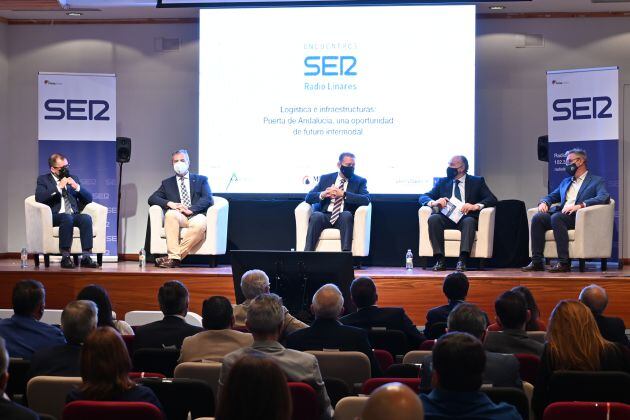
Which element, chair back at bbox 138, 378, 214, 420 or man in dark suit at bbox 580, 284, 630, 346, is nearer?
chair back at bbox 138, 378, 214, 420

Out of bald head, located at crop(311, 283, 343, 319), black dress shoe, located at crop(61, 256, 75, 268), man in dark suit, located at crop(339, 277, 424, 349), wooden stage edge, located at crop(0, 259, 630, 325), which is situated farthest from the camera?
black dress shoe, located at crop(61, 256, 75, 268)

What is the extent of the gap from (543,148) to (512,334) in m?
6.08

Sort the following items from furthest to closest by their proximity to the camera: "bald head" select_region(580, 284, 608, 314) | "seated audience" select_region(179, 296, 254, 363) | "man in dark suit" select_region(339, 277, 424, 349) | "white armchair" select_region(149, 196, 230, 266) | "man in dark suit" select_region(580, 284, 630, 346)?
"white armchair" select_region(149, 196, 230, 266) < "man in dark suit" select_region(339, 277, 424, 349) < "bald head" select_region(580, 284, 608, 314) < "man in dark suit" select_region(580, 284, 630, 346) < "seated audience" select_region(179, 296, 254, 363)

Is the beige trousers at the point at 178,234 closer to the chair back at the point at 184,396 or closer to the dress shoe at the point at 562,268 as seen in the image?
the dress shoe at the point at 562,268

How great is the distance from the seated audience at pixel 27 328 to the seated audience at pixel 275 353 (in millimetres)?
1094

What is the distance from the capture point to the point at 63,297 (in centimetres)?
839

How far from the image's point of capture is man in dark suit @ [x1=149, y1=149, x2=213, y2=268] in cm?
907

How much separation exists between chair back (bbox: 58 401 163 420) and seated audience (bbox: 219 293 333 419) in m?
0.50

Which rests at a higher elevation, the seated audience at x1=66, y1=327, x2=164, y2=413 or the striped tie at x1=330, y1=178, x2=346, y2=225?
the striped tie at x1=330, y1=178, x2=346, y2=225

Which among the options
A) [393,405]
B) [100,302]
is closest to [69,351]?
[100,302]

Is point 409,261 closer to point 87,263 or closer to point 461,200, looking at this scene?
point 461,200

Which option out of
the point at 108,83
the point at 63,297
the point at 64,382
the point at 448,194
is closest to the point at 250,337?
the point at 64,382

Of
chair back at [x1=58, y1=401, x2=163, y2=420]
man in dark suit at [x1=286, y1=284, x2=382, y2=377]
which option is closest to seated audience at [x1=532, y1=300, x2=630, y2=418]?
man in dark suit at [x1=286, y1=284, x2=382, y2=377]

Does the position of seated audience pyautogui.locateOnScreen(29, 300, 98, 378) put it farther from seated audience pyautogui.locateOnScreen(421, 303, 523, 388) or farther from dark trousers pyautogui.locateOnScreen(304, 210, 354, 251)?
dark trousers pyautogui.locateOnScreen(304, 210, 354, 251)
